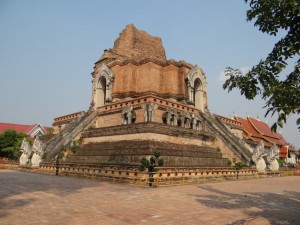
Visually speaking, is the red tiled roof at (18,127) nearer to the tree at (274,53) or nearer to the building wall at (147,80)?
the building wall at (147,80)

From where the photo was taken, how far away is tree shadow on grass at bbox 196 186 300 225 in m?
6.46

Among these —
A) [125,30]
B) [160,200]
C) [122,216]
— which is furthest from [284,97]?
[125,30]

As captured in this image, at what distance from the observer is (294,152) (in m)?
50.8

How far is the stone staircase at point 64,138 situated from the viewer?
18.9 meters

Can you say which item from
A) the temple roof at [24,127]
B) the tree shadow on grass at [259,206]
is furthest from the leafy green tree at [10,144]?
the tree shadow on grass at [259,206]

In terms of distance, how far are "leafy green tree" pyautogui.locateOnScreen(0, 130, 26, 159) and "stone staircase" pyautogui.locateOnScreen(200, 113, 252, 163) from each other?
60.9 feet

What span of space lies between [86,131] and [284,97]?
725 inches

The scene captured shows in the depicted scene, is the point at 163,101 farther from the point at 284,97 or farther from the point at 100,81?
the point at 284,97

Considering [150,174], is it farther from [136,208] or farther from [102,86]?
[102,86]

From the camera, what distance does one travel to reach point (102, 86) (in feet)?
85.5

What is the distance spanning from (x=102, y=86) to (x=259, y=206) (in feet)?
66.4

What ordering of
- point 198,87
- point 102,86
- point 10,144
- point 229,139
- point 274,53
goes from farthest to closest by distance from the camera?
point 10,144, point 198,87, point 102,86, point 229,139, point 274,53

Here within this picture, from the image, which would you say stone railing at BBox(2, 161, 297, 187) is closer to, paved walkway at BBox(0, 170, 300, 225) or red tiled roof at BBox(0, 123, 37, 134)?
paved walkway at BBox(0, 170, 300, 225)

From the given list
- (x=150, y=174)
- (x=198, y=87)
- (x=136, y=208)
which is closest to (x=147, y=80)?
(x=198, y=87)
